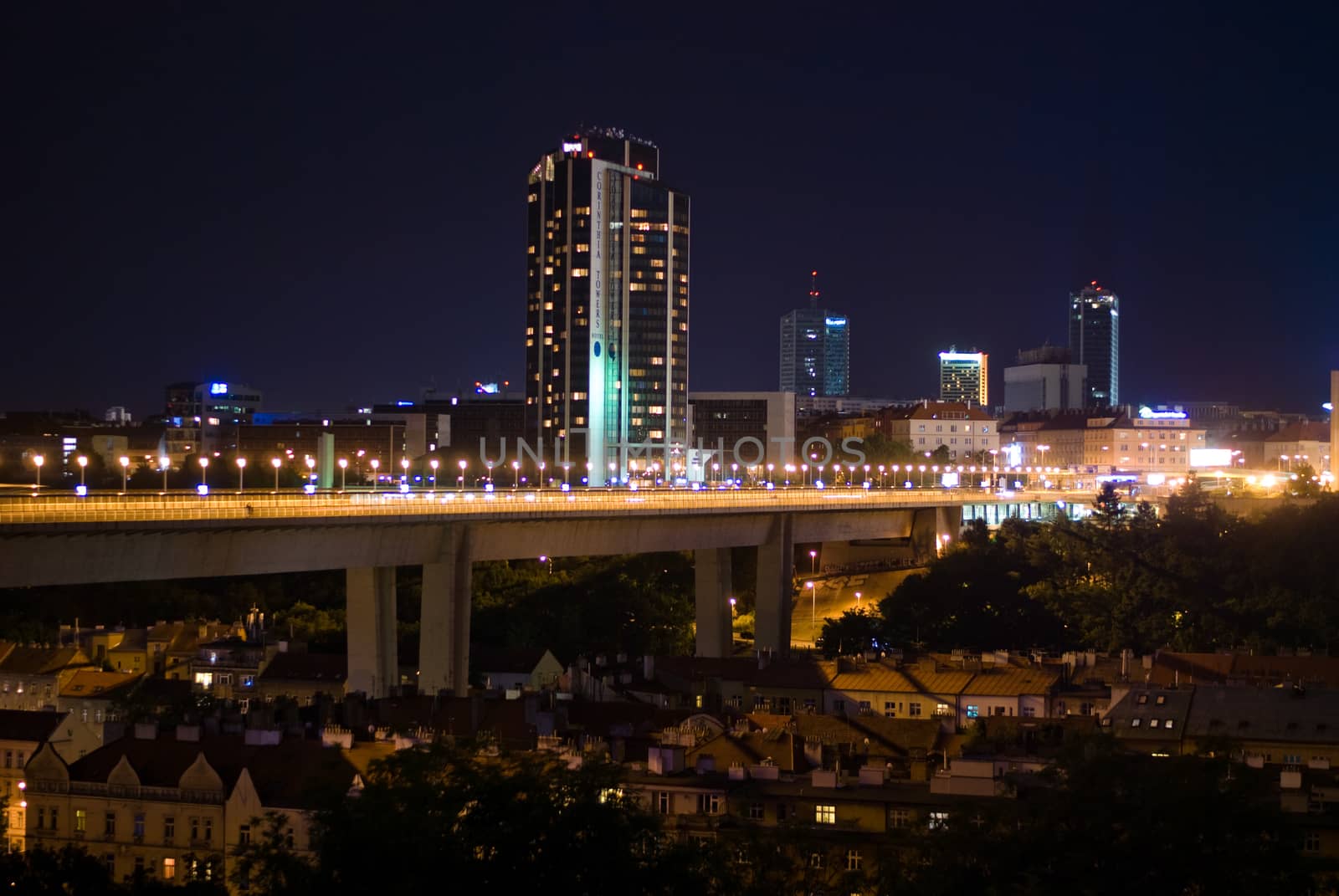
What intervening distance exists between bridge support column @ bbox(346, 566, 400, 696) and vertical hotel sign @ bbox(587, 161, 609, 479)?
121229mm

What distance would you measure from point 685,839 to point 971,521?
91.8 m

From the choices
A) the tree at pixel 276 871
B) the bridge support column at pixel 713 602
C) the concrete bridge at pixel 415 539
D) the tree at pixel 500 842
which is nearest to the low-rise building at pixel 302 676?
the concrete bridge at pixel 415 539

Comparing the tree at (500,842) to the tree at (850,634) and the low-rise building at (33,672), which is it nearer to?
the low-rise building at (33,672)

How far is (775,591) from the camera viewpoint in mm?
100250

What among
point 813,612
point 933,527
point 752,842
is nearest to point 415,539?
point 752,842

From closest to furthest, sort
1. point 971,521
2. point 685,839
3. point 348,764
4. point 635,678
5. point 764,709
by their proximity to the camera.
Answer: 1. point 685,839
2. point 348,764
3. point 764,709
4. point 635,678
5. point 971,521

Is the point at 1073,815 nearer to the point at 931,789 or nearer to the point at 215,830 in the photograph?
the point at 931,789

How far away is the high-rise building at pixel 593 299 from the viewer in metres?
193

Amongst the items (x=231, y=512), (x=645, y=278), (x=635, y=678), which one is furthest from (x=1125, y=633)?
(x=645, y=278)

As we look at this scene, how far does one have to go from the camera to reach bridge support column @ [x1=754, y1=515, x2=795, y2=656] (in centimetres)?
10025

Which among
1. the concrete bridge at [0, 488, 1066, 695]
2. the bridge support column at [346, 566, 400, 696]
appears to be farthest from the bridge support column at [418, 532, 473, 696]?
the bridge support column at [346, 566, 400, 696]

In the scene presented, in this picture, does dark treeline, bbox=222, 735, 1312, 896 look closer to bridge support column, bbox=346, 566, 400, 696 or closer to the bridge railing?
the bridge railing

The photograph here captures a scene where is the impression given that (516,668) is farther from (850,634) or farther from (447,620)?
(850,634)

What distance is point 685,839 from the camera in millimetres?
38719
